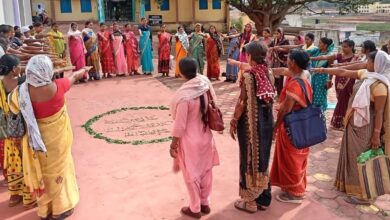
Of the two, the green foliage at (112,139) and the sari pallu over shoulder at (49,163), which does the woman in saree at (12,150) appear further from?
the green foliage at (112,139)

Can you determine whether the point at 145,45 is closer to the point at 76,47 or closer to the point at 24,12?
the point at 76,47

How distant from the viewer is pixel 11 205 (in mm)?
3984

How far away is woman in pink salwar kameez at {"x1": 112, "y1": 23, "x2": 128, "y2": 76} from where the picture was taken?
35.2 ft

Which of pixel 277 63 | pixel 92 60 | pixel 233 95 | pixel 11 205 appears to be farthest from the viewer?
pixel 92 60

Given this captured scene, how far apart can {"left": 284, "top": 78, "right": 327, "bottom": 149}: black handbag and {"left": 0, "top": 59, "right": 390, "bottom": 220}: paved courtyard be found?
0.75 meters

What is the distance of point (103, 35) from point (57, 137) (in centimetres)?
748

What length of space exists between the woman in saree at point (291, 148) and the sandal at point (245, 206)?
0.42 metres

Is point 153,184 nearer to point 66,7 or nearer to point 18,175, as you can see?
point 18,175

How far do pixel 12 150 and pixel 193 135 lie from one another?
1924 millimetres

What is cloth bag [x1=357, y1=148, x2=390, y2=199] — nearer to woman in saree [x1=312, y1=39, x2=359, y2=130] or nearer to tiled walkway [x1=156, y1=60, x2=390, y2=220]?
tiled walkway [x1=156, y1=60, x2=390, y2=220]

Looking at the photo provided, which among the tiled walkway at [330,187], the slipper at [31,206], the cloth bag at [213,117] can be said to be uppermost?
the cloth bag at [213,117]

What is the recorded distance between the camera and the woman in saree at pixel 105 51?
1051 centimetres

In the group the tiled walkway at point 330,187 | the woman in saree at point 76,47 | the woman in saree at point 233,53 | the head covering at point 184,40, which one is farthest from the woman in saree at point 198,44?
the tiled walkway at point 330,187

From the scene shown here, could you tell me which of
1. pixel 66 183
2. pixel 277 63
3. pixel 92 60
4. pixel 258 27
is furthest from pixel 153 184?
pixel 258 27
